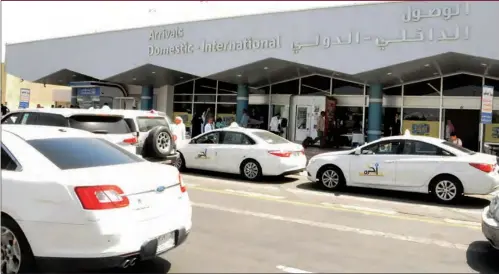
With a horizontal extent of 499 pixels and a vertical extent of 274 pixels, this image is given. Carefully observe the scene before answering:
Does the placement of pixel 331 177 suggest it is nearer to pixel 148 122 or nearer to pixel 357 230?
pixel 357 230

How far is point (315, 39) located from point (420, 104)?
19.5ft

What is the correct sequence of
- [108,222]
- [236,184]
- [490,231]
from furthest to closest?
[236,184] → [490,231] → [108,222]

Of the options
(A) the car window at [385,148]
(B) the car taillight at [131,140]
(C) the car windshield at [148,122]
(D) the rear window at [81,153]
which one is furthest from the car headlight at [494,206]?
(C) the car windshield at [148,122]

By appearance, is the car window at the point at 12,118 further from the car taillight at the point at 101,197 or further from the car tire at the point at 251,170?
the car taillight at the point at 101,197

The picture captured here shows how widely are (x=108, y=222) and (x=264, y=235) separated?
287cm

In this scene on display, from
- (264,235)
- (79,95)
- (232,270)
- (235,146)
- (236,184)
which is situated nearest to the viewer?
(232,270)

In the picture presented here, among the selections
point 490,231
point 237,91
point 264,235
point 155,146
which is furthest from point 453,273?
point 237,91

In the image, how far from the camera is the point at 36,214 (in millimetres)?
4184

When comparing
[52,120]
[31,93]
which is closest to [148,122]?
[52,120]

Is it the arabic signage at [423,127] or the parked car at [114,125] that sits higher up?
the arabic signage at [423,127]

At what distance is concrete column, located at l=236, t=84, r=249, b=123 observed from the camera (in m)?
23.3

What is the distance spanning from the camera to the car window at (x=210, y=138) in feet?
43.5

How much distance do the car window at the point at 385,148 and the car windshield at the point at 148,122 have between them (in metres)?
5.01

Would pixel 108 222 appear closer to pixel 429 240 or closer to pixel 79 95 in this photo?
pixel 429 240
